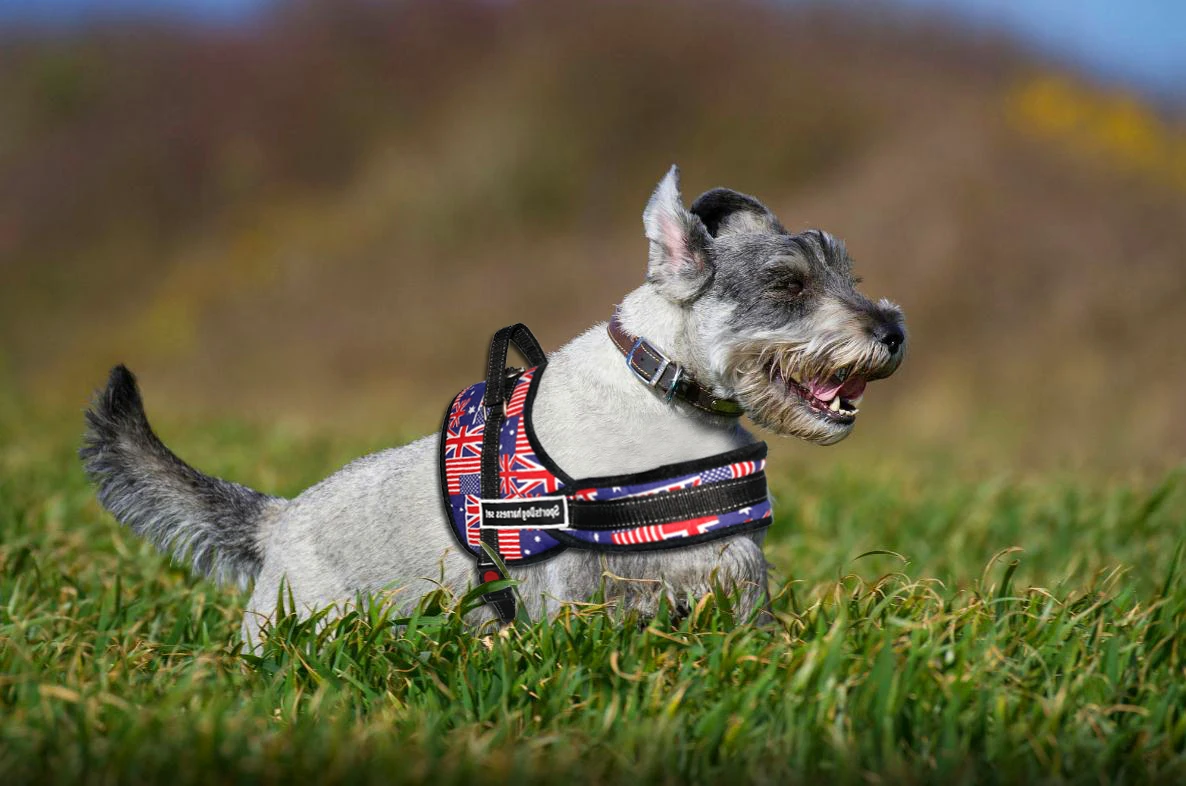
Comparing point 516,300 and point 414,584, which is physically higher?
point 516,300

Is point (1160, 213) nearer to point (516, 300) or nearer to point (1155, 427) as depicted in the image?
point (1155, 427)

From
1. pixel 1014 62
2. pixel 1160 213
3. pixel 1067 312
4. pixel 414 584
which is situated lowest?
pixel 414 584

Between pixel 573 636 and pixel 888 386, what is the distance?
11159mm

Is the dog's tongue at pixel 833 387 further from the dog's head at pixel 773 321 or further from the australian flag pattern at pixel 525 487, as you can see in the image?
the australian flag pattern at pixel 525 487

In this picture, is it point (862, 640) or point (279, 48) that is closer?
point (862, 640)

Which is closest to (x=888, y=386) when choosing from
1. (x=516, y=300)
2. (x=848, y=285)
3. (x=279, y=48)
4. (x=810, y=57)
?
(x=516, y=300)

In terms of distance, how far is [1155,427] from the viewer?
12727 millimetres

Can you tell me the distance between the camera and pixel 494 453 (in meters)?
4.16

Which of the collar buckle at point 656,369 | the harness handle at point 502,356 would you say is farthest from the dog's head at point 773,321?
the harness handle at point 502,356


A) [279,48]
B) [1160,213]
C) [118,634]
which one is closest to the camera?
[118,634]

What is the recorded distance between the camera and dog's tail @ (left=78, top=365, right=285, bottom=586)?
4.80 meters

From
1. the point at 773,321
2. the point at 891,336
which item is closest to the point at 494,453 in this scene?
the point at 773,321

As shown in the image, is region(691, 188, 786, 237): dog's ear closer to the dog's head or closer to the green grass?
the dog's head

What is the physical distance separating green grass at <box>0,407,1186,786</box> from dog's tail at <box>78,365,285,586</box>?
0.32m
